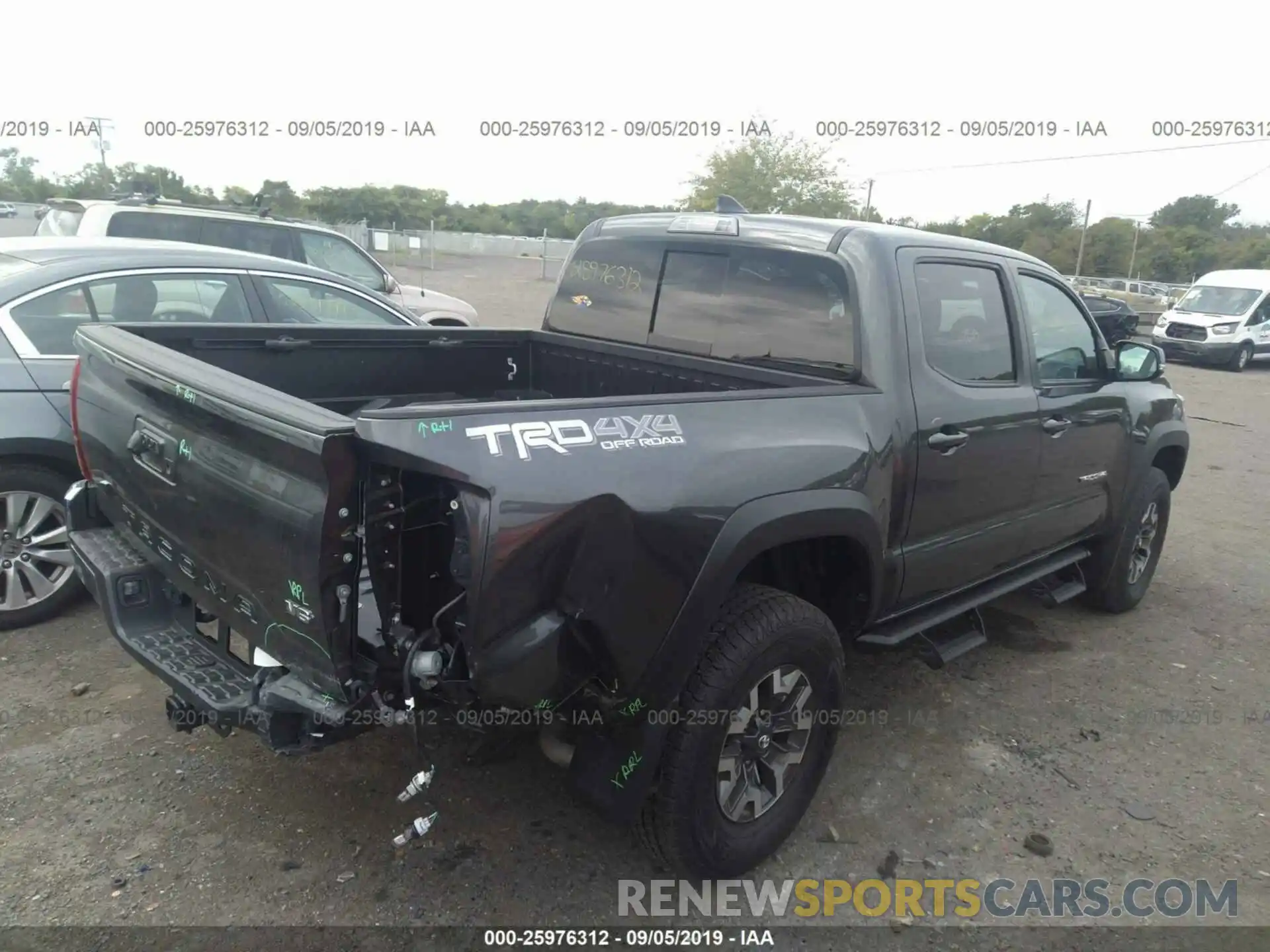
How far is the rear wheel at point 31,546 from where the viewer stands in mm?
4008

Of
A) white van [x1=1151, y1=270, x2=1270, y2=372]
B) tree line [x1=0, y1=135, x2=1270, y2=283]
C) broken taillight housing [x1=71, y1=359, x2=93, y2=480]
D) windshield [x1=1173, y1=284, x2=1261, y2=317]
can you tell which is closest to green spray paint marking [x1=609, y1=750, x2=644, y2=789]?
broken taillight housing [x1=71, y1=359, x2=93, y2=480]

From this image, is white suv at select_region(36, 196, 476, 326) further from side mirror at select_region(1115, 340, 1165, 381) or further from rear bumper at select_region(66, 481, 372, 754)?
side mirror at select_region(1115, 340, 1165, 381)

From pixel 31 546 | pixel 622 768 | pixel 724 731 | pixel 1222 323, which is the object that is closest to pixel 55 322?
pixel 31 546

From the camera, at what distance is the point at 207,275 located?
4.77 metres

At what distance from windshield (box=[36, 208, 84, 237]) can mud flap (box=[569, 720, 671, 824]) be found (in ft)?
29.5

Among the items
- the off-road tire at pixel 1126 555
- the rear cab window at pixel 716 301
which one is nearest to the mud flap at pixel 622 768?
the rear cab window at pixel 716 301

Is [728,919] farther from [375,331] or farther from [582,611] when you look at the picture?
[375,331]

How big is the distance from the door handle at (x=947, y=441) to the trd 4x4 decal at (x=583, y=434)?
1.27 metres

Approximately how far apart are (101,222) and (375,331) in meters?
6.43

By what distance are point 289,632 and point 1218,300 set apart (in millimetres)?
23592

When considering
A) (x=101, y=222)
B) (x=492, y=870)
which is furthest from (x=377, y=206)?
(x=492, y=870)

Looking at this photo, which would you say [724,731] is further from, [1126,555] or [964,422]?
[1126,555]

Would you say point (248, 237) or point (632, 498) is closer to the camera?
point (632, 498)

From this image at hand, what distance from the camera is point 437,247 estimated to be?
39562 mm
